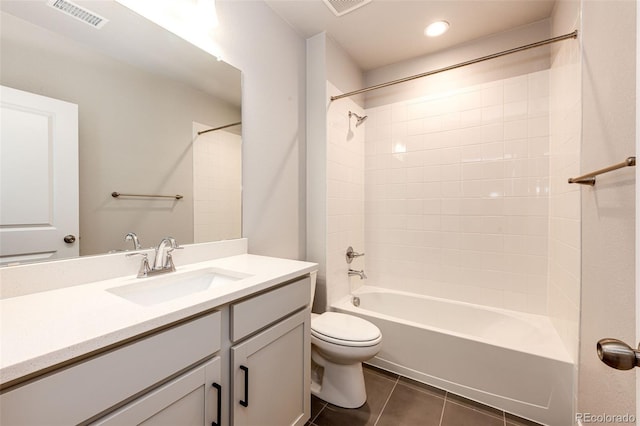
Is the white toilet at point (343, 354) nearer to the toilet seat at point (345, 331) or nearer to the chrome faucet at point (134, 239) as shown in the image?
the toilet seat at point (345, 331)

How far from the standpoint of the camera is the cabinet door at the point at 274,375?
0.97 meters

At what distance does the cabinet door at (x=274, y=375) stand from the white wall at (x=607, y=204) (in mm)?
1069

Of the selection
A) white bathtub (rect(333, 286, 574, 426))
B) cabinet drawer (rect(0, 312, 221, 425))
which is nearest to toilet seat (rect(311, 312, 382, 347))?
white bathtub (rect(333, 286, 574, 426))

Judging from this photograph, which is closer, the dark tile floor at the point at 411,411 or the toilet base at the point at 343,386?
the dark tile floor at the point at 411,411

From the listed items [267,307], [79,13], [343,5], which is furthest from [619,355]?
[343,5]

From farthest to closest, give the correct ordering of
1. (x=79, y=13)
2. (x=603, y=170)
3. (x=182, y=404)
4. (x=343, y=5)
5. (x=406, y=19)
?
A: (x=406, y=19) < (x=343, y=5) < (x=79, y=13) < (x=603, y=170) < (x=182, y=404)

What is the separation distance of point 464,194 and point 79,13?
2.49 meters

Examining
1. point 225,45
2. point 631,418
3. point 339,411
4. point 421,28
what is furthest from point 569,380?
point 225,45

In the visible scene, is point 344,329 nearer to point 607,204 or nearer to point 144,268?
point 144,268

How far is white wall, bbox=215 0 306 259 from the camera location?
5.39ft

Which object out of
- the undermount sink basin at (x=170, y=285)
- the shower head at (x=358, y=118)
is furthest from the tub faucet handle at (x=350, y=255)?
the undermount sink basin at (x=170, y=285)

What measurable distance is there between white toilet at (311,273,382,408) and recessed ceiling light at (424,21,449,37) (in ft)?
7.09

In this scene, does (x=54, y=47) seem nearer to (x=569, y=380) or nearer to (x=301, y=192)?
(x=301, y=192)

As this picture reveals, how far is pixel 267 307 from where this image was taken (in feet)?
3.54
